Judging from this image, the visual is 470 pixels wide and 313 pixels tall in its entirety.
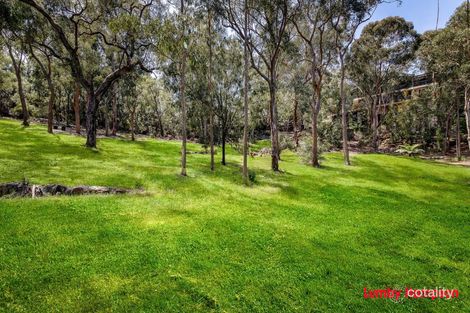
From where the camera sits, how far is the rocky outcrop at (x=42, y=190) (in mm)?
15102

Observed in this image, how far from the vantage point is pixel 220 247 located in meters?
11.3

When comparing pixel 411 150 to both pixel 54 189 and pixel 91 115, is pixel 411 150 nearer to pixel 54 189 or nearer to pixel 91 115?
pixel 91 115

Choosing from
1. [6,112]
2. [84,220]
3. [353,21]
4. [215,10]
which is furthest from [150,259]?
[6,112]

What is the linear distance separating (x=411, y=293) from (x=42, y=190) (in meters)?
17.7

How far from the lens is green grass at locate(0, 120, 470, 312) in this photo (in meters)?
8.23

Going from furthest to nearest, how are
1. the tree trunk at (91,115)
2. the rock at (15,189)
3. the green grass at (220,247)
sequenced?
the tree trunk at (91,115) < the rock at (15,189) < the green grass at (220,247)

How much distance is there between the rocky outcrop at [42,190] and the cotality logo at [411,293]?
14379 millimetres

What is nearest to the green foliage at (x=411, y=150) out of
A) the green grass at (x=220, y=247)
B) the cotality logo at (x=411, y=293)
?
the green grass at (x=220, y=247)

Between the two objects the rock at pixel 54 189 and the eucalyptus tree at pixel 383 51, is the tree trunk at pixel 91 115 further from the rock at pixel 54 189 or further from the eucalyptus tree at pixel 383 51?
the eucalyptus tree at pixel 383 51

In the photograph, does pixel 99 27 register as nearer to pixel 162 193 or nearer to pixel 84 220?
pixel 162 193

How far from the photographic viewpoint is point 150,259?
988 centimetres

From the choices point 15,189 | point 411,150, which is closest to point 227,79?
point 15,189

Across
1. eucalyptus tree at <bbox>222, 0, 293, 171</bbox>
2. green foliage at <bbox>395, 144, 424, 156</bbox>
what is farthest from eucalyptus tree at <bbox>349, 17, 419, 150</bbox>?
eucalyptus tree at <bbox>222, 0, 293, 171</bbox>

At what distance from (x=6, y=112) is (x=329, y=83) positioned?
81.2m
